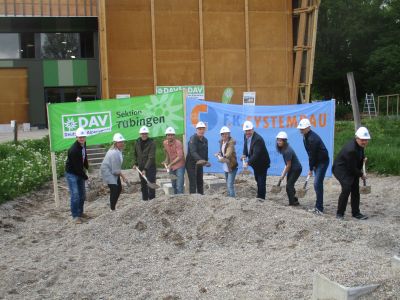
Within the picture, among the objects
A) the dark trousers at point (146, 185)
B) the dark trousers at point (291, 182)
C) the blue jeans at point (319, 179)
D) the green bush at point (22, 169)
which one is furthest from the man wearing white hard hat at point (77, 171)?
the blue jeans at point (319, 179)

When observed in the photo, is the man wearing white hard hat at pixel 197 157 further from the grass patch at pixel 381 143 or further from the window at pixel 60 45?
the window at pixel 60 45

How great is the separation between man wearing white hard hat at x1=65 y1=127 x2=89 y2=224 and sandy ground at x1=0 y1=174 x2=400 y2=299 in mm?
324

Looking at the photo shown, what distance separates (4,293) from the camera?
21.0 ft

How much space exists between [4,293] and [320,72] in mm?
48062

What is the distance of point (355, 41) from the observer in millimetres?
52031

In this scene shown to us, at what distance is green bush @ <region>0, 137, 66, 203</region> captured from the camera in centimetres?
1298

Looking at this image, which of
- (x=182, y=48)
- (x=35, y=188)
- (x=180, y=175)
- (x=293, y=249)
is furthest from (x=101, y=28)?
(x=293, y=249)

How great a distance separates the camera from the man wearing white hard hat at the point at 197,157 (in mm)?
10773

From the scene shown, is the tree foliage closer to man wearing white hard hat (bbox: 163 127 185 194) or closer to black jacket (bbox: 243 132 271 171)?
black jacket (bbox: 243 132 271 171)

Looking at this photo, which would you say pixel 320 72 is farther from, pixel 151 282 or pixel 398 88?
pixel 151 282

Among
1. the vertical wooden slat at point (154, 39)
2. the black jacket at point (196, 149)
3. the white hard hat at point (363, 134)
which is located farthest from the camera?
the vertical wooden slat at point (154, 39)

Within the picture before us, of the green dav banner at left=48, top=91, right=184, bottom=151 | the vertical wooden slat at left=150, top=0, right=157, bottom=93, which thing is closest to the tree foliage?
the vertical wooden slat at left=150, top=0, right=157, bottom=93

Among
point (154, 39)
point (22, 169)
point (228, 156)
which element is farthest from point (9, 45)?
point (228, 156)

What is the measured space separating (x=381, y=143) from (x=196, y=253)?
14218 millimetres
